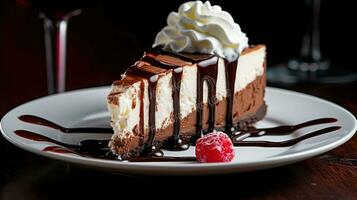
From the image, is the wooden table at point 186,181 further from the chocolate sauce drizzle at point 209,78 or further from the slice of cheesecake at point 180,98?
the chocolate sauce drizzle at point 209,78

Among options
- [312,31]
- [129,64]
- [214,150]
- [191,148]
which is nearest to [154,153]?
[191,148]

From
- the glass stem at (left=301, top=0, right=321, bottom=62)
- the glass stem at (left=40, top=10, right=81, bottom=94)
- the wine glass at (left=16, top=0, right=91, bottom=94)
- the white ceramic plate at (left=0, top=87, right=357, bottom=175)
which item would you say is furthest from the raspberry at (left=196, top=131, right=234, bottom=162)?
the glass stem at (left=301, top=0, right=321, bottom=62)

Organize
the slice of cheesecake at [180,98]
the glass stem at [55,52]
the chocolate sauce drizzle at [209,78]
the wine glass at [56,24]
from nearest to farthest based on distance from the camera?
the slice of cheesecake at [180,98] → the chocolate sauce drizzle at [209,78] → the wine glass at [56,24] → the glass stem at [55,52]

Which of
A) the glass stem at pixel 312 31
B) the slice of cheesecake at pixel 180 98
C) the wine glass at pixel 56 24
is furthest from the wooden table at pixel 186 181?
the glass stem at pixel 312 31

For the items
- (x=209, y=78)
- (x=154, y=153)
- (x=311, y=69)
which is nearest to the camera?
(x=154, y=153)

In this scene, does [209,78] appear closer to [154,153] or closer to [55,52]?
[154,153]

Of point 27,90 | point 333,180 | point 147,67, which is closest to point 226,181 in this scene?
point 333,180

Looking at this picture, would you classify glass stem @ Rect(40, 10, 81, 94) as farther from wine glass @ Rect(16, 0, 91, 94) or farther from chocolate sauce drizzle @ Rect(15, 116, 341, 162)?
chocolate sauce drizzle @ Rect(15, 116, 341, 162)
